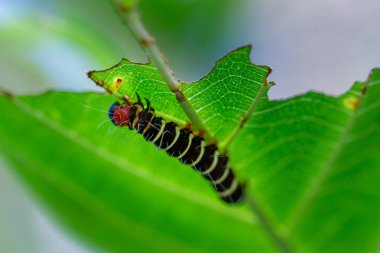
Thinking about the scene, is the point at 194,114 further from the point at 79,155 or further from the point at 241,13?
the point at 241,13

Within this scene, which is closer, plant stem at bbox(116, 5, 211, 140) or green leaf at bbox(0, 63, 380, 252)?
plant stem at bbox(116, 5, 211, 140)

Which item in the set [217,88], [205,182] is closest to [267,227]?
[205,182]

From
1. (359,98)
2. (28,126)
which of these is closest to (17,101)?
(28,126)

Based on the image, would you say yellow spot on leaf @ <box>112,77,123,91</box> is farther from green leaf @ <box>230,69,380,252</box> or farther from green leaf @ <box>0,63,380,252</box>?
green leaf @ <box>230,69,380,252</box>

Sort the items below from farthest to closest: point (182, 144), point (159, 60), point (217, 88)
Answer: point (182, 144), point (217, 88), point (159, 60)

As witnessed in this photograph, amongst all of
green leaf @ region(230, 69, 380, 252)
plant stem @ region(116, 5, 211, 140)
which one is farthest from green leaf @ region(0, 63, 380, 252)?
plant stem @ region(116, 5, 211, 140)

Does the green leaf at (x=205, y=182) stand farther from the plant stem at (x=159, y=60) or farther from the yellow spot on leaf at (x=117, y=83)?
the plant stem at (x=159, y=60)

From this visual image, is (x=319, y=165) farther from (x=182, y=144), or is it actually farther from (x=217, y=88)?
(x=182, y=144)
